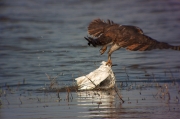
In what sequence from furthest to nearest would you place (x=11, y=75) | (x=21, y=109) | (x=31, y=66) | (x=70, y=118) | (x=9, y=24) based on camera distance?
(x=9, y=24)
(x=31, y=66)
(x=11, y=75)
(x=21, y=109)
(x=70, y=118)

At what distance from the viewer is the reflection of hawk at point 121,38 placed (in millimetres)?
7952

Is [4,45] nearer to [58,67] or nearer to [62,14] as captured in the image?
[58,67]

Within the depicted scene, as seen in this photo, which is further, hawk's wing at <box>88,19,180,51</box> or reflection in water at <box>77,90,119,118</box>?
hawk's wing at <box>88,19,180,51</box>

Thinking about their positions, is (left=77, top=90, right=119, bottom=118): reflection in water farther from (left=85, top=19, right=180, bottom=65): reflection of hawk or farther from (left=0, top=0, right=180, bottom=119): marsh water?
(left=85, top=19, right=180, bottom=65): reflection of hawk

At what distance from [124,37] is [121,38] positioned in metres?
0.08

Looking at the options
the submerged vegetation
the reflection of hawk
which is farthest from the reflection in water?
the reflection of hawk

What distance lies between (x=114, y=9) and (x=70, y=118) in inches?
535

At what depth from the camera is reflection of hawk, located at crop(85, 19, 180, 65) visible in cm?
795

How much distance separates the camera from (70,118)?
24.2 feet

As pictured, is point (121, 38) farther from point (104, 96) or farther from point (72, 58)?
point (72, 58)

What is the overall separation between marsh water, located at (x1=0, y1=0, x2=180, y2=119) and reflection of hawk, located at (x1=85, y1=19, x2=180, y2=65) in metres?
0.82

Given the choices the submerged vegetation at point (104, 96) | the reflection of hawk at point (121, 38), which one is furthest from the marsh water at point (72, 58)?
the reflection of hawk at point (121, 38)

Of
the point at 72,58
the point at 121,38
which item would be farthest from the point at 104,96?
the point at 72,58

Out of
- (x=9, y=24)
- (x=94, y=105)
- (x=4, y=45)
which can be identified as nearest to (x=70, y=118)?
(x=94, y=105)
